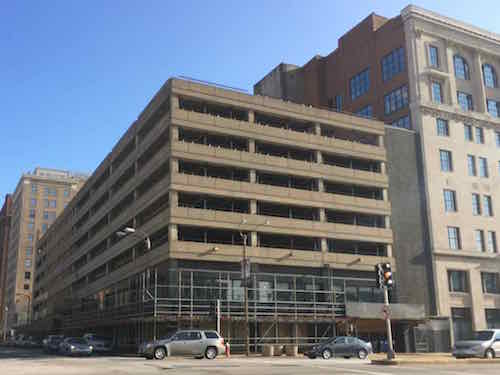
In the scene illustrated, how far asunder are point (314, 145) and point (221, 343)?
2658 centimetres

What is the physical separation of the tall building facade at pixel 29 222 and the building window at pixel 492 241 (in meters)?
120

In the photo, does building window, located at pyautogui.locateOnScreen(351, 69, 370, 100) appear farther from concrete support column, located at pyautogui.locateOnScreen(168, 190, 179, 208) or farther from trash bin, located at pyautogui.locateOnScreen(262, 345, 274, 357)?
trash bin, located at pyautogui.locateOnScreen(262, 345, 274, 357)

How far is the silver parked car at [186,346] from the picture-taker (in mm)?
36531

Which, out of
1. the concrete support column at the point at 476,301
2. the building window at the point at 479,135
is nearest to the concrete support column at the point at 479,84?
the building window at the point at 479,135

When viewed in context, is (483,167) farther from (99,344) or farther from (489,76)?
(99,344)

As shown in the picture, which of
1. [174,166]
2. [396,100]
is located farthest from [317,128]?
[174,166]

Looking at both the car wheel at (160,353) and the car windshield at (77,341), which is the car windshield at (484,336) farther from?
the car windshield at (77,341)

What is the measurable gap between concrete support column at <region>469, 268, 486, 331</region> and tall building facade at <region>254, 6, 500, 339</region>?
0.10 meters

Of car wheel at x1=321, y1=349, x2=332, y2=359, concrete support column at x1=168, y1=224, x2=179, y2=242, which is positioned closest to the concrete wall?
car wheel at x1=321, y1=349, x2=332, y2=359

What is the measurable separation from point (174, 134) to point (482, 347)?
29.5 metres

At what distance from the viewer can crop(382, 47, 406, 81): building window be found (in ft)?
217

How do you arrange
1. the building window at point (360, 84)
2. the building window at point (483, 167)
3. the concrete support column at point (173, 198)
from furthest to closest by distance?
the building window at point (360, 84) < the building window at point (483, 167) < the concrete support column at point (173, 198)

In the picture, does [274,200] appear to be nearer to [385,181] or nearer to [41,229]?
[385,181]

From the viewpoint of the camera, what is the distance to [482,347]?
120 ft
